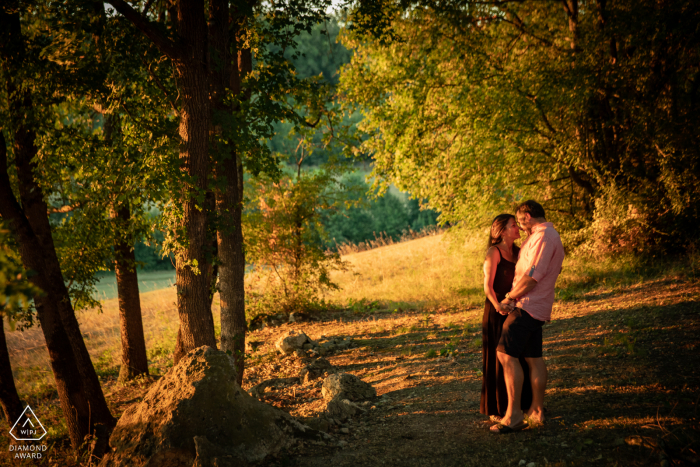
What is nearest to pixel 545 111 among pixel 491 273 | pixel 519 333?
pixel 491 273

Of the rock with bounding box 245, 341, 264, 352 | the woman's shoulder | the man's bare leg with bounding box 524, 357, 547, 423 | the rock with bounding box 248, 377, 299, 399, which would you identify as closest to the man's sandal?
the man's bare leg with bounding box 524, 357, 547, 423

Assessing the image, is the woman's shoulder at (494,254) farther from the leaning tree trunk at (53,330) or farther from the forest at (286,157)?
the leaning tree trunk at (53,330)

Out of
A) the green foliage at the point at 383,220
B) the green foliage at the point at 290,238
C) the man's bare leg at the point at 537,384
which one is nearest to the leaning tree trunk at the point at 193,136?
the man's bare leg at the point at 537,384

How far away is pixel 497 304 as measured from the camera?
4.09 meters

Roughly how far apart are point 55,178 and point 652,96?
1151cm

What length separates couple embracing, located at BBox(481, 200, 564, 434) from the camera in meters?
3.87

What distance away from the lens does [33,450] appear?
5.96 m

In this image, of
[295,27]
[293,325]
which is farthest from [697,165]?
[293,325]

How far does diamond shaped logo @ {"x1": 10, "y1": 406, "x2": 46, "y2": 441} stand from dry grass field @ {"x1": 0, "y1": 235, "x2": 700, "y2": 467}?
28cm

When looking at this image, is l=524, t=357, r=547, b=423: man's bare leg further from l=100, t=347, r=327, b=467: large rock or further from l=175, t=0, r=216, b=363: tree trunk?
l=175, t=0, r=216, b=363: tree trunk

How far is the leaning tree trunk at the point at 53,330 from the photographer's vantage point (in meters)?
5.75

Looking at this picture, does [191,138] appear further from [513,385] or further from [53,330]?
[513,385]

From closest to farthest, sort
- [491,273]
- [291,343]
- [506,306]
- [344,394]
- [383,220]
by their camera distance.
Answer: [506,306], [491,273], [344,394], [291,343], [383,220]

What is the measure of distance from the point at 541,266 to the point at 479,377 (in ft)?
9.53
